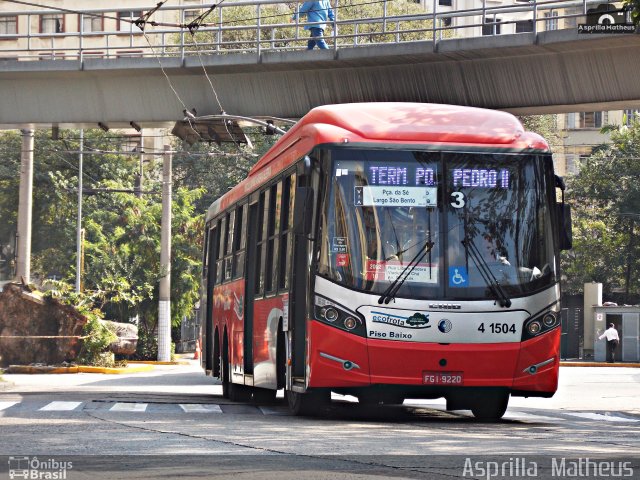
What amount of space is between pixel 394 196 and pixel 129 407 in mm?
5334

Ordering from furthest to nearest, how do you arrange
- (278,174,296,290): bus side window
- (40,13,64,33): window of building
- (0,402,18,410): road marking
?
(40,13,64,33): window of building, (0,402,18,410): road marking, (278,174,296,290): bus side window

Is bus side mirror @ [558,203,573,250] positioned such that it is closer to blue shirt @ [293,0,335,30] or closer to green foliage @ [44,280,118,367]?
blue shirt @ [293,0,335,30]

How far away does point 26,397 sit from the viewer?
74.2 ft

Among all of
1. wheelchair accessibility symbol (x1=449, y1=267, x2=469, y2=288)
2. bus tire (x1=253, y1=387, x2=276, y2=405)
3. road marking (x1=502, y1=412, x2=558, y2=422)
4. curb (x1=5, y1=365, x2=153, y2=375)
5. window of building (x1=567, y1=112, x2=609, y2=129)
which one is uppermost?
window of building (x1=567, y1=112, x2=609, y2=129)

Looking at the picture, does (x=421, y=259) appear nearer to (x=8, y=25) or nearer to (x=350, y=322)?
(x=350, y=322)

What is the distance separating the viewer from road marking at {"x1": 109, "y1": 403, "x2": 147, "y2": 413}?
1816 centimetres

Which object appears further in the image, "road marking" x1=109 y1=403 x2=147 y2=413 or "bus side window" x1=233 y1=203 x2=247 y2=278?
"bus side window" x1=233 y1=203 x2=247 y2=278

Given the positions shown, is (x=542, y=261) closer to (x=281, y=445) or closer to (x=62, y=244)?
(x=281, y=445)

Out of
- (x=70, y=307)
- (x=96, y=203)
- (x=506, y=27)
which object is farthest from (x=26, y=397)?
(x=506, y=27)

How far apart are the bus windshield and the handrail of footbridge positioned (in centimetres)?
872

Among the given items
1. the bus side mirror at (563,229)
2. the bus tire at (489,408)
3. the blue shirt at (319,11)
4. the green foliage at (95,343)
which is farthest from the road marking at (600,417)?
the green foliage at (95,343)

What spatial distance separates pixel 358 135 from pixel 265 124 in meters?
14.2

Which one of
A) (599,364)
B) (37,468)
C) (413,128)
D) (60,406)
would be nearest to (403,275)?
(413,128)

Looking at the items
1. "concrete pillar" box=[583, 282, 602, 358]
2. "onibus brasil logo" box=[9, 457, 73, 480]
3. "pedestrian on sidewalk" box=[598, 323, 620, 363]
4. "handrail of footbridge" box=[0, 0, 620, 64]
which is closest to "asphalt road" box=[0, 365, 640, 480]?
"onibus brasil logo" box=[9, 457, 73, 480]
